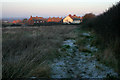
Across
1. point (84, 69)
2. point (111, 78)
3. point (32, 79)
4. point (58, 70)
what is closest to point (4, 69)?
point (32, 79)

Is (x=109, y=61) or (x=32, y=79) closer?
(x=32, y=79)

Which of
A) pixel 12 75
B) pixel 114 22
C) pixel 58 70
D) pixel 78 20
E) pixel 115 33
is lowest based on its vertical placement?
pixel 58 70

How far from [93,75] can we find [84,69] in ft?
1.67

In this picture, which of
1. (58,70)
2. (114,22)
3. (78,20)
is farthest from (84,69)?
(78,20)

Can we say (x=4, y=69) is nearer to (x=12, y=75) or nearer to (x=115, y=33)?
(x=12, y=75)

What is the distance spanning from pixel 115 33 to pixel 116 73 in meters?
2.22

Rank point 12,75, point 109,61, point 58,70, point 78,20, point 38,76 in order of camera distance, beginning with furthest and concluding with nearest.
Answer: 1. point 78,20
2. point 109,61
3. point 58,70
4. point 38,76
5. point 12,75

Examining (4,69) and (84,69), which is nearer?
(4,69)

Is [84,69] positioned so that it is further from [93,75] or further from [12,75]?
[12,75]

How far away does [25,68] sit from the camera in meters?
2.97

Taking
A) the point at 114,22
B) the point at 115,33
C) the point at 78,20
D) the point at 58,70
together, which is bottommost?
the point at 58,70

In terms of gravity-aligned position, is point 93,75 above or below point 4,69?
Result: below

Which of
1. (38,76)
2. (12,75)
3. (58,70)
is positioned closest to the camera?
(12,75)

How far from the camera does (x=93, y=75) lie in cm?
310
